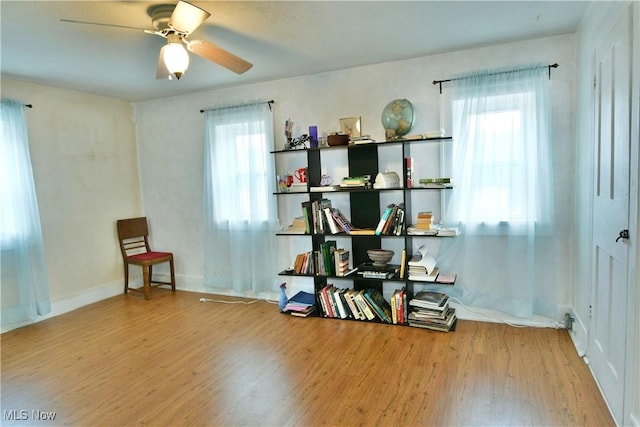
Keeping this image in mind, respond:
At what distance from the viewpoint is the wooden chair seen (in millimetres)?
4406

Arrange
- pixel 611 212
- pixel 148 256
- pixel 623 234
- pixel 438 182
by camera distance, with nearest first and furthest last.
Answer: pixel 623 234
pixel 611 212
pixel 438 182
pixel 148 256

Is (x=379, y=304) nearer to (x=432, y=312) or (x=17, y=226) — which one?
(x=432, y=312)

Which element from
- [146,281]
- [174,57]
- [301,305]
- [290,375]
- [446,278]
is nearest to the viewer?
[174,57]

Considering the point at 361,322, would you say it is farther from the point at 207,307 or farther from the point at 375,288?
the point at 207,307

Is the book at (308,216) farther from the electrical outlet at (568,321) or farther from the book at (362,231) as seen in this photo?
the electrical outlet at (568,321)

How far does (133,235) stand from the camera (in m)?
4.80

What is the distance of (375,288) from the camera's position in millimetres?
3742

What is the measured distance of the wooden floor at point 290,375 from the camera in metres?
2.13

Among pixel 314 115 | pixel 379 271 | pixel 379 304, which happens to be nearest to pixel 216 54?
pixel 314 115


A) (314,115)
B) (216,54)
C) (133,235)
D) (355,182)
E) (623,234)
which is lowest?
(133,235)

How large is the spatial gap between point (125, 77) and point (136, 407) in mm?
3020

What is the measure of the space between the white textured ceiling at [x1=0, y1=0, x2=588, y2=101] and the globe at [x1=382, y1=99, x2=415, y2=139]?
0.45 meters

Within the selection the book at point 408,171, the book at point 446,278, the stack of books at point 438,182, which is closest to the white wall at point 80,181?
the book at point 408,171

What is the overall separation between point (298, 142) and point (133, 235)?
2.62 m
